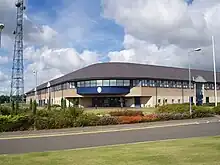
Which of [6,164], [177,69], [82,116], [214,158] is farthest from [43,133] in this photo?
[177,69]

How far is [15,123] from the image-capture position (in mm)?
19891

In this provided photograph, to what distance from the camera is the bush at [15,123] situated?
19422 mm

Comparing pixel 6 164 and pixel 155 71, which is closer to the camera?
pixel 6 164

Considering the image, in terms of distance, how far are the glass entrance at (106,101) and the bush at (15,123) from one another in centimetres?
5071

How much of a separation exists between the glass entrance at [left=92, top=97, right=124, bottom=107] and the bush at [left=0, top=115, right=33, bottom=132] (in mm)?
50711

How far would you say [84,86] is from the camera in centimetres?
7012

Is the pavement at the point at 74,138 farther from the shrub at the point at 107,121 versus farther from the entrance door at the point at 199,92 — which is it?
the entrance door at the point at 199,92

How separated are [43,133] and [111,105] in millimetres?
53118

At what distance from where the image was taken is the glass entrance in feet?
234

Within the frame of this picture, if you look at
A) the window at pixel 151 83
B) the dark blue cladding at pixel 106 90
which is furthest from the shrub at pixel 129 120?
the window at pixel 151 83

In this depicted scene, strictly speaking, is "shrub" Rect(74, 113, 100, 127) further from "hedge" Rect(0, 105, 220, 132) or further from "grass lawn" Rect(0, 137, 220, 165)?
"grass lawn" Rect(0, 137, 220, 165)

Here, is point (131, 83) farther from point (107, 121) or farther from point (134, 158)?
point (134, 158)

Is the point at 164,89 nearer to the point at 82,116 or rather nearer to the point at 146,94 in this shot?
the point at 146,94

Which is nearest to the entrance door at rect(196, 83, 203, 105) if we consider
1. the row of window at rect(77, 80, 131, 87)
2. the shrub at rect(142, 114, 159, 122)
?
the row of window at rect(77, 80, 131, 87)
